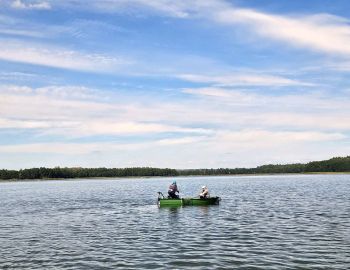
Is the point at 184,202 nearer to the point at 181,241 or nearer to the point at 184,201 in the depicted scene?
the point at 184,201

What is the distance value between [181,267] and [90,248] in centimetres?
820

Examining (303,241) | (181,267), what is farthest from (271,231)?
(181,267)

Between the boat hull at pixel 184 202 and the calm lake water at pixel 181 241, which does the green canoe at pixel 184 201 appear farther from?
the calm lake water at pixel 181 241

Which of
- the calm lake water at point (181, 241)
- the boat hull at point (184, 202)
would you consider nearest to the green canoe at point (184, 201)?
the boat hull at point (184, 202)

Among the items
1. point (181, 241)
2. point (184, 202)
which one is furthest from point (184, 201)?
point (181, 241)

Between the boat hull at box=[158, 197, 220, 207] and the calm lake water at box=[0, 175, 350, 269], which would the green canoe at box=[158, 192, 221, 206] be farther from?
the calm lake water at box=[0, 175, 350, 269]

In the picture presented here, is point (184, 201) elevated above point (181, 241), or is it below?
above

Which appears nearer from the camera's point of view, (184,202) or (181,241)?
(181,241)

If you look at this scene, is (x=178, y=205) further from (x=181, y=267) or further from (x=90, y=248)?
(x=181, y=267)

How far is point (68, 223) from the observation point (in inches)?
1676

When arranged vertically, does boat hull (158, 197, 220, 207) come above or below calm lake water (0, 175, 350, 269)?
above

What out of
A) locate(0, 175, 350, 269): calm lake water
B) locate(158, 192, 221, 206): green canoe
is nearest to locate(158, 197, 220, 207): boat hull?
locate(158, 192, 221, 206): green canoe

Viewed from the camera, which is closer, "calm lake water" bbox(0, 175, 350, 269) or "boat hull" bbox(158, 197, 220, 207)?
"calm lake water" bbox(0, 175, 350, 269)

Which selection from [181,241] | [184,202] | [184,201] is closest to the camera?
[181,241]
